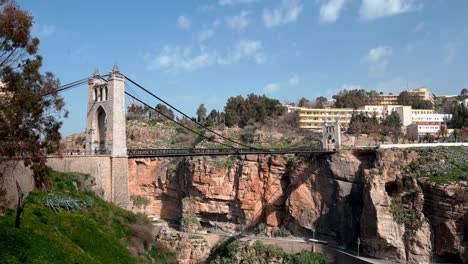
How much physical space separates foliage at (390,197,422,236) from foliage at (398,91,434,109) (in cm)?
4605

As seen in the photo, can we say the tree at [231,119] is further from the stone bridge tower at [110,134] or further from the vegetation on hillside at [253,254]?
the stone bridge tower at [110,134]

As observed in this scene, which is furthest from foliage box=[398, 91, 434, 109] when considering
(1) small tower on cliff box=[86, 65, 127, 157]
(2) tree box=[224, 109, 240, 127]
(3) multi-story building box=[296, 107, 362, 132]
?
(1) small tower on cliff box=[86, 65, 127, 157]

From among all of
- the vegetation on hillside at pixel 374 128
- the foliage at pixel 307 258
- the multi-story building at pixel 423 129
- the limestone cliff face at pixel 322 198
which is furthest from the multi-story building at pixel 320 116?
the foliage at pixel 307 258

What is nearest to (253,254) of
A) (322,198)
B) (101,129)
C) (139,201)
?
(322,198)

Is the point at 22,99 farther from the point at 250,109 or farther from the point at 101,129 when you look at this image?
the point at 250,109

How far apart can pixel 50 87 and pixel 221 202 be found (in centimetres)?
2582

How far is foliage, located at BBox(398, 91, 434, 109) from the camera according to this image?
6700cm

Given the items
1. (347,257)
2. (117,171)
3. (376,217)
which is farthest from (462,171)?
(117,171)

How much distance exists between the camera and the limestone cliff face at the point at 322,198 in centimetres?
2422

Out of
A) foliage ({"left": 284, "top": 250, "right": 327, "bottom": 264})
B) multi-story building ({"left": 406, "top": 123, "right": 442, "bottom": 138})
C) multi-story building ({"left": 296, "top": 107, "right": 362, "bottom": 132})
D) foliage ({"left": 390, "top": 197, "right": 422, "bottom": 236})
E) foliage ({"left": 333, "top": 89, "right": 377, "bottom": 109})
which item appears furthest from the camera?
foliage ({"left": 333, "top": 89, "right": 377, "bottom": 109})

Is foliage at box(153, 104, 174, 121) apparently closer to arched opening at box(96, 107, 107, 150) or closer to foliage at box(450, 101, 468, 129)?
arched opening at box(96, 107, 107, 150)

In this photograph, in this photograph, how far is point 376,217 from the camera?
82.8 ft

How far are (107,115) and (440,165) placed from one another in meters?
19.4

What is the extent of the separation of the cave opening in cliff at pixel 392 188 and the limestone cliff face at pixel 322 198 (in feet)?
0.20
